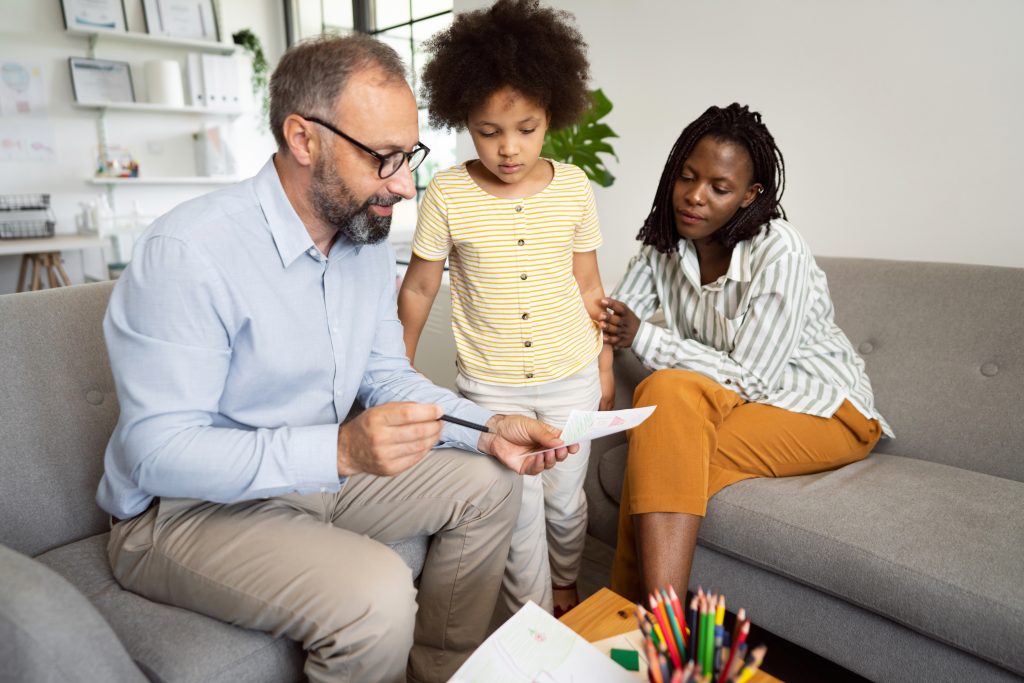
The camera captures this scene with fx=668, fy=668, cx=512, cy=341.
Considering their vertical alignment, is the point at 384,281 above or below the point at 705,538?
above

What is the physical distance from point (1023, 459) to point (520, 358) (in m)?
1.16

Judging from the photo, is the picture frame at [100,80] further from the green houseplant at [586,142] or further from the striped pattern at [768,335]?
the striped pattern at [768,335]

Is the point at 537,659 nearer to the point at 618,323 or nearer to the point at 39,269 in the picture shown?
the point at 618,323

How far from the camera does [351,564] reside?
3.27 feet

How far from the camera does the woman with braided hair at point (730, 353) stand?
1.40 m

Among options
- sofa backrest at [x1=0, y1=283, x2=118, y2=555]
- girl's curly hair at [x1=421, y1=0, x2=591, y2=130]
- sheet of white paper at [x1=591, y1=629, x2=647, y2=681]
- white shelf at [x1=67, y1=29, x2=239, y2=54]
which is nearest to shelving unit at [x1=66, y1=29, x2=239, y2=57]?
white shelf at [x1=67, y1=29, x2=239, y2=54]

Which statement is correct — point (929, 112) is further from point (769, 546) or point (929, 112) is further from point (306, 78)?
point (306, 78)

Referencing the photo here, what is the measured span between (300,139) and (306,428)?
19.2 inches

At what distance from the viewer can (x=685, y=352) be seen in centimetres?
163

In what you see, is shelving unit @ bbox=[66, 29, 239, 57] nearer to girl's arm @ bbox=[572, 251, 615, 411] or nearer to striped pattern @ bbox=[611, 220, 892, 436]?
girl's arm @ bbox=[572, 251, 615, 411]

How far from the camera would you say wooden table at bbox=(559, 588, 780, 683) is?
97 centimetres

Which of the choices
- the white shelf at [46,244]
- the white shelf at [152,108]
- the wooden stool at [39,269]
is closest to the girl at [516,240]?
the white shelf at [46,244]

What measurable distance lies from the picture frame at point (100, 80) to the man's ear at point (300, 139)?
3.73 metres

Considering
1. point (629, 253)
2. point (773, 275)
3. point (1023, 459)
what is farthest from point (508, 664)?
point (629, 253)
